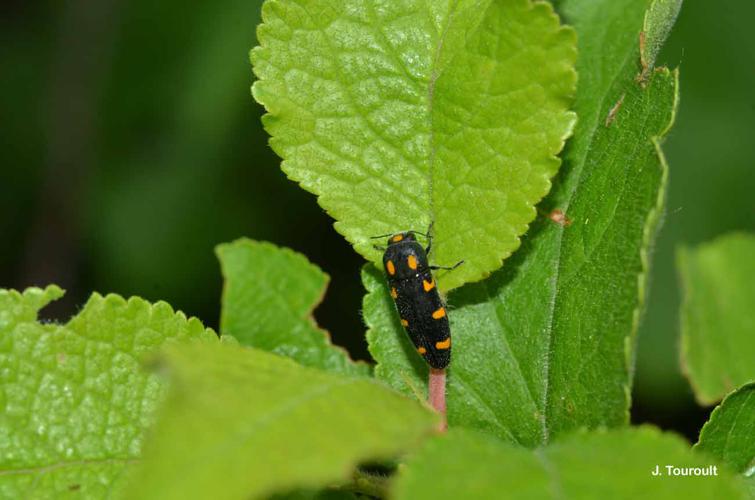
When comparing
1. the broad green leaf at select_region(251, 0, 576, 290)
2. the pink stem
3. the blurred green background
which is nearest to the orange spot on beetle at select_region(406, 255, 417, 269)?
the broad green leaf at select_region(251, 0, 576, 290)

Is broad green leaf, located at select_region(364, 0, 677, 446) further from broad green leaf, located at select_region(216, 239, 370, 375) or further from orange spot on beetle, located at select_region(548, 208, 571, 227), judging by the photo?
broad green leaf, located at select_region(216, 239, 370, 375)

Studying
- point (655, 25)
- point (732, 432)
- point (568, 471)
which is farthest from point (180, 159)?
point (568, 471)

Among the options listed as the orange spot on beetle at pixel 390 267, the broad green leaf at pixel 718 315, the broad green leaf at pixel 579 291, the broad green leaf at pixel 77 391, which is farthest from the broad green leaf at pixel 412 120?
the broad green leaf at pixel 718 315

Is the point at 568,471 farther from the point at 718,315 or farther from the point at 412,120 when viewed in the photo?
the point at 718,315

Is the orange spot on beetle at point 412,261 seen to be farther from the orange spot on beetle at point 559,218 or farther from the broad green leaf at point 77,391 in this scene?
the broad green leaf at point 77,391

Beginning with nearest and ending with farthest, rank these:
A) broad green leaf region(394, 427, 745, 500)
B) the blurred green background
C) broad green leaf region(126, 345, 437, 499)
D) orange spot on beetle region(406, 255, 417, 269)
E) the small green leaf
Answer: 1. broad green leaf region(126, 345, 437, 499)
2. broad green leaf region(394, 427, 745, 500)
3. the small green leaf
4. orange spot on beetle region(406, 255, 417, 269)
5. the blurred green background

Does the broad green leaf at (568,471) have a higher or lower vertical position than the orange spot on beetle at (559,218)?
lower
